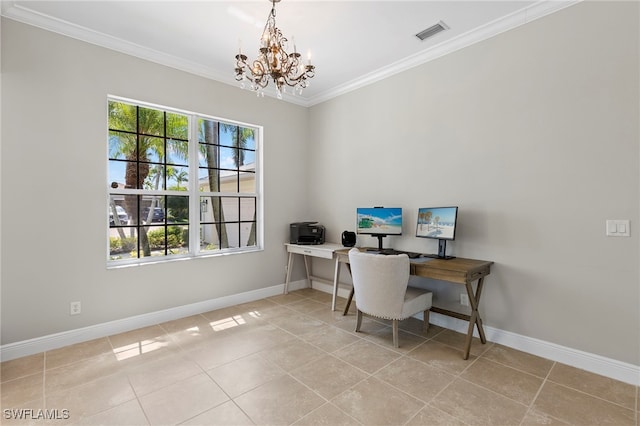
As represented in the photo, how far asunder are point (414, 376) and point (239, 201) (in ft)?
9.63

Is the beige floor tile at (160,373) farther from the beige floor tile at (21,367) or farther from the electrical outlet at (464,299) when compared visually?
the electrical outlet at (464,299)

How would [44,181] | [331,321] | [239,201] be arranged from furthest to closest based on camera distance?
[239,201], [331,321], [44,181]

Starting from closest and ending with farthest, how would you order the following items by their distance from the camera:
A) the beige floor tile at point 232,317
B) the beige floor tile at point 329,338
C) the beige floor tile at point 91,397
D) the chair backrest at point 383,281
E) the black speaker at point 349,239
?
the beige floor tile at point 91,397, the chair backrest at point 383,281, the beige floor tile at point 329,338, the beige floor tile at point 232,317, the black speaker at point 349,239

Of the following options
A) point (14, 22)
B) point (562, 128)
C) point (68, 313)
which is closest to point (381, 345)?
point (562, 128)

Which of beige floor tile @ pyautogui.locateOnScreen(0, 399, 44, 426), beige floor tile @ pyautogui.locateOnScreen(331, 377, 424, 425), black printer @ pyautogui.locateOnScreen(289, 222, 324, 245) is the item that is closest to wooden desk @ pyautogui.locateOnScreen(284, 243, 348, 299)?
black printer @ pyautogui.locateOnScreen(289, 222, 324, 245)

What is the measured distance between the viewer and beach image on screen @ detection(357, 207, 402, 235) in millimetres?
3439

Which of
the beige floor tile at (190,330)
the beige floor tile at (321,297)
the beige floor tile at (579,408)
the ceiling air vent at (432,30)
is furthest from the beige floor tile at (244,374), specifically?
the ceiling air vent at (432,30)

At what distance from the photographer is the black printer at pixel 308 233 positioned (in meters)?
4.28

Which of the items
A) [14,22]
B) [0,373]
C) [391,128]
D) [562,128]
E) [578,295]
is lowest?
[0,373]

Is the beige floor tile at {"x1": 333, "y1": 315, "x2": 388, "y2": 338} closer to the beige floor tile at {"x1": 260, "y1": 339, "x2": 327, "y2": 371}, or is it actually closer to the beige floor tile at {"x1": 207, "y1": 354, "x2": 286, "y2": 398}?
the beige floor tile at {"x1": 260, "y1": 339, "x2": 327, "y2": 371}

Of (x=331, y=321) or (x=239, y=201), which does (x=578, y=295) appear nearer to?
(x=331, y=321)

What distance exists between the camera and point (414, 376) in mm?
2266

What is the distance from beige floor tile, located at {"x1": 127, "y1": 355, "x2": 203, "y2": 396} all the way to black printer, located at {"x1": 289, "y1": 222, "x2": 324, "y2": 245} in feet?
7.01

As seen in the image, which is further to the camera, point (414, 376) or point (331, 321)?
point (331, 321)
